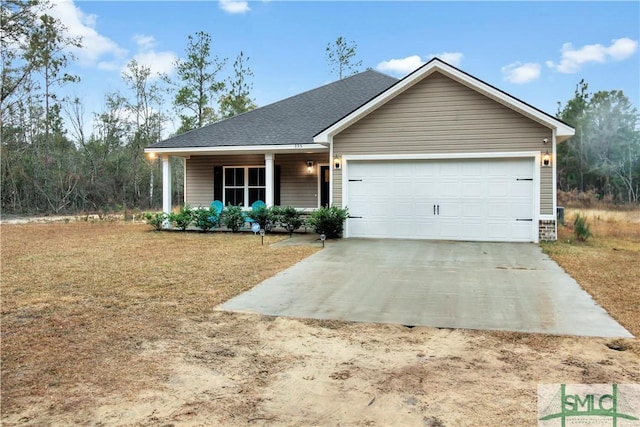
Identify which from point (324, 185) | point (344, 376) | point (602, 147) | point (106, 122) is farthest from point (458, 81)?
point (602, 147)

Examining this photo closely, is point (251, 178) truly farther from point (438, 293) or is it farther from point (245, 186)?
point (438, 293)

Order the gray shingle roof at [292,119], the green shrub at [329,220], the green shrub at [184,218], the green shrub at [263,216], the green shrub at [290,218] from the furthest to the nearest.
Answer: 1. the gray shingle roof at [292,119]
2. the green shrub at [184,218]
3. the green shrub at [263,216]
4. the green shrub at [290,218]
5. the green shrub at [329,220]

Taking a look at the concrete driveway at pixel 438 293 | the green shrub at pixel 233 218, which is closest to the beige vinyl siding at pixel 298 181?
the green shrub at pixel 233 218

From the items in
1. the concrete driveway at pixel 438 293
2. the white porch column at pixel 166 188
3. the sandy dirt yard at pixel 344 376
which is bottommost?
the sandy dirt yard at pixel 344 376

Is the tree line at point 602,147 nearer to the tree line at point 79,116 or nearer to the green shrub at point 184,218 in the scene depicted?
the tree line at point 79,116

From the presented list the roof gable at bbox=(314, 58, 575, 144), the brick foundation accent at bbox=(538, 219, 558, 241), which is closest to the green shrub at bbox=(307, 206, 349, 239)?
the roof gable at bbox=(314, 58, 575, 144)

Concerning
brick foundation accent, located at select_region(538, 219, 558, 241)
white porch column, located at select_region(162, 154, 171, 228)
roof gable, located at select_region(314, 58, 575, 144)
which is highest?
roof gable, located at select_region(314, 58, 575, 144)

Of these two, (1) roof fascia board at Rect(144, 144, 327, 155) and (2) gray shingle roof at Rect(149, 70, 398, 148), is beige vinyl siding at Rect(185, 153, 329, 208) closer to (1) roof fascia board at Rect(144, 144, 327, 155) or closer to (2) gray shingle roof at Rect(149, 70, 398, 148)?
(2) gray shingle roof at Rect(149, 70, 398, 148)

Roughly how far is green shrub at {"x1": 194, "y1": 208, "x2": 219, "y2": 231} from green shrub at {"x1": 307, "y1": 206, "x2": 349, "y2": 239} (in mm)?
3378

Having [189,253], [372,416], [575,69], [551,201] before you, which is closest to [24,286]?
[189,253]

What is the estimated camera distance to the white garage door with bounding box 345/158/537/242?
10.6 meters

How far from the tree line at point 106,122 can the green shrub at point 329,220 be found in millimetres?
16060

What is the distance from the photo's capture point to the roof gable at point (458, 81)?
10.0 m

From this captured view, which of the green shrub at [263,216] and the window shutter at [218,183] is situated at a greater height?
the window shutter at [218,183]
